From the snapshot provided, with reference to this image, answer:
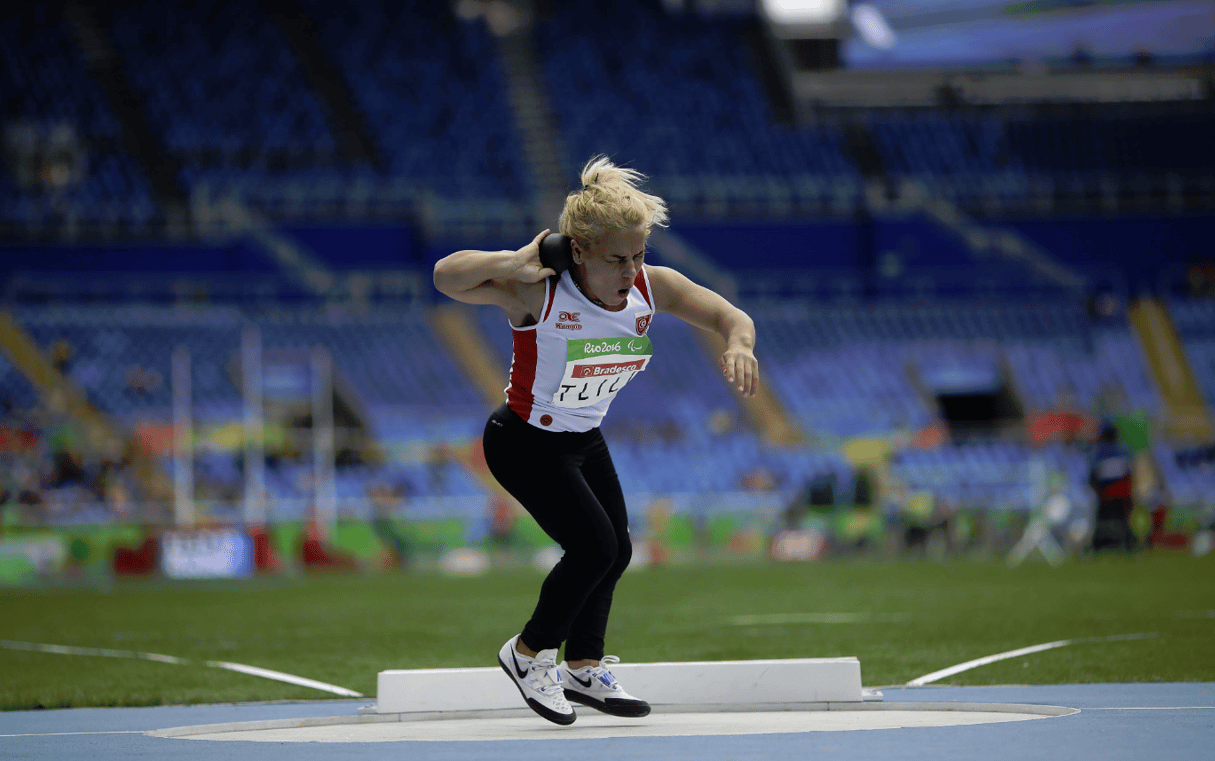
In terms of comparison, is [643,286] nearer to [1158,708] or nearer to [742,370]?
[742,370]

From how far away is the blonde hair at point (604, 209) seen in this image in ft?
16.6

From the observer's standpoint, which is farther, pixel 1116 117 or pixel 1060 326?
pixel 1116 117

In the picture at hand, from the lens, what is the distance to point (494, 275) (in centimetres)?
503

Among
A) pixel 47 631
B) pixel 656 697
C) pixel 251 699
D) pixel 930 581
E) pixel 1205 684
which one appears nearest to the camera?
pixel 656 697

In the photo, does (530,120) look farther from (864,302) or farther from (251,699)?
(251,699)

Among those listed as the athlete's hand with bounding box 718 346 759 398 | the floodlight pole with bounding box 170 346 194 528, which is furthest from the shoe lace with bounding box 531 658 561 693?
the floodlight pole with bounding box 170 346 194 528

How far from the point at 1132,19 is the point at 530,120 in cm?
1357

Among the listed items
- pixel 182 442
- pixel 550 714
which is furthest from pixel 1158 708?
pixel 182 442

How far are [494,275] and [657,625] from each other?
672cm

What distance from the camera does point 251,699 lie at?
24.1 ft

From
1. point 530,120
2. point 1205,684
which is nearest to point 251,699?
point 1205,684

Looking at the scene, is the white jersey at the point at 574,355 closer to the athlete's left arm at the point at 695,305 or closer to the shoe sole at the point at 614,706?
the athlete's left arm at the point at 695,305

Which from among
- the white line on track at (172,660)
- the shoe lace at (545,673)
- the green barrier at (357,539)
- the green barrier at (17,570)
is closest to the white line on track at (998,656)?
the shoe lace at (545,673)

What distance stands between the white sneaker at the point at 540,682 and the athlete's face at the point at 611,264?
1.39 m
